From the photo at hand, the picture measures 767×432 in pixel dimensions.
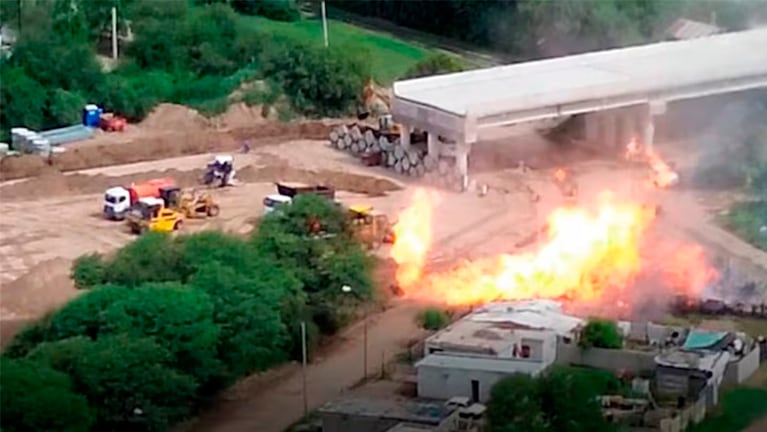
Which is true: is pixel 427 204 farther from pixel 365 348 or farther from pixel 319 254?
pixel 365 348

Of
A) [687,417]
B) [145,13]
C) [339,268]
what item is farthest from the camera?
[145,13]

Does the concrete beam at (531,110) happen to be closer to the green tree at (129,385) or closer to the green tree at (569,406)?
the green tree at (129,385)

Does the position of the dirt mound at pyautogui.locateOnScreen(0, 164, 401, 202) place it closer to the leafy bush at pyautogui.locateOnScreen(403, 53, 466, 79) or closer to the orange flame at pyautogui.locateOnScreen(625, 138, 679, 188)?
the orange flame at pyautogui.locateOnScreen(625, 138, 679, 188)

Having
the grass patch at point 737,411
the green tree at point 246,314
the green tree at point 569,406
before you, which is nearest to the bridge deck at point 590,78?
the green tree at point 246,314

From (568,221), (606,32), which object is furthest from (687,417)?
(606,32)

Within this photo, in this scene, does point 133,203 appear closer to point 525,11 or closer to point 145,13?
point 145,13

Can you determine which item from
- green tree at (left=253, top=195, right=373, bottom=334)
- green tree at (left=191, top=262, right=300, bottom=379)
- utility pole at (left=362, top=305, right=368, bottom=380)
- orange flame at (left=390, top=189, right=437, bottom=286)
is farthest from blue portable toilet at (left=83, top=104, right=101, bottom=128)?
green tree at (left=191, top=262, right=300, bottom=379)
